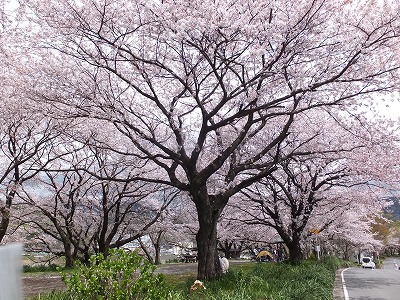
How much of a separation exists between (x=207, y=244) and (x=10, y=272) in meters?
10.3

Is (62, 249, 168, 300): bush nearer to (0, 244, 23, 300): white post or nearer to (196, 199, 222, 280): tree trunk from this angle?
(0, 244, 23, 300): white post

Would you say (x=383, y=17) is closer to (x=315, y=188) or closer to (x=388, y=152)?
(x=388, y=152)

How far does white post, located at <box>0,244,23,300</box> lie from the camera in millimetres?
1196

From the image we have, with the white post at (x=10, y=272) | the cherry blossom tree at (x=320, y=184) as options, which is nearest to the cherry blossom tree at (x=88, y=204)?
the cherry blossom tree at (x=320, y=184)

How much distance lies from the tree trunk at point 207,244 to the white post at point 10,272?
10.2 meters

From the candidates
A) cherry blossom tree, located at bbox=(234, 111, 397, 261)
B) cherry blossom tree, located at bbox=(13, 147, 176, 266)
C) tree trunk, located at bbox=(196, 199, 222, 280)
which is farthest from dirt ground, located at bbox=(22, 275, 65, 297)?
cherry blossom tree, located at bbox=(234, 111, 397, 261)

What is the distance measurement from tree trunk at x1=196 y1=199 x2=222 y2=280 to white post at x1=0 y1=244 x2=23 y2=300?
10.2 meters

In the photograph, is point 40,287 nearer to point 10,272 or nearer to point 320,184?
point 320,184

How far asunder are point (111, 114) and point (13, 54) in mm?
4217

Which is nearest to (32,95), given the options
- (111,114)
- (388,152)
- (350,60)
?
(111,114)

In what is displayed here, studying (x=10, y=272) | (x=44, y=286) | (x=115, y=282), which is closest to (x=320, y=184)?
(x=44, y=286)

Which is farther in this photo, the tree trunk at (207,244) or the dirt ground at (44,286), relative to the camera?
the dirt ground at (44,286)

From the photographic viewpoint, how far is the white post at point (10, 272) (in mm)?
1196

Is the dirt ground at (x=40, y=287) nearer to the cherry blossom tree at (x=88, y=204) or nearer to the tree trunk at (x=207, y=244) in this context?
the tree trunk at (x=207, y=244)
